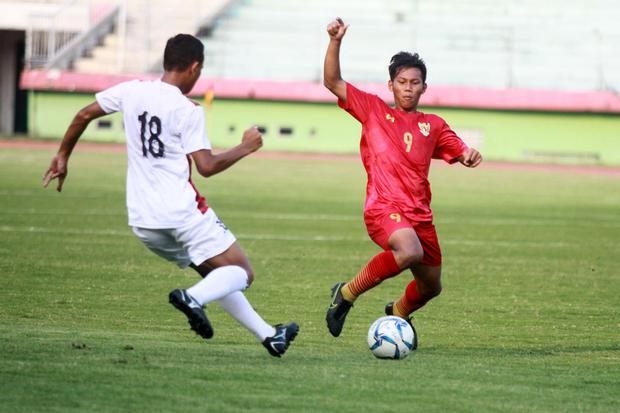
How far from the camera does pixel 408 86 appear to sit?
8680 mm

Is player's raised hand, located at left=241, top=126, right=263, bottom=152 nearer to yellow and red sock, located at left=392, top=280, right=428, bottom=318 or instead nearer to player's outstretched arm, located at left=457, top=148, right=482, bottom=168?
player's outstretched arm, located at left=457, top=148, right=482, bottom=168

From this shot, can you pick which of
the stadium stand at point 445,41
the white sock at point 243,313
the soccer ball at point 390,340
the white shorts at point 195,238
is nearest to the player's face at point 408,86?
the soccer ball at point 390,340

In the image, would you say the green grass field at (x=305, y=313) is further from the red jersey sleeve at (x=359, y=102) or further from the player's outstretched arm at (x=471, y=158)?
the red jersey sleeve at (x=359, y=102)

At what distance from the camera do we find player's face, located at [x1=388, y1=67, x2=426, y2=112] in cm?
866

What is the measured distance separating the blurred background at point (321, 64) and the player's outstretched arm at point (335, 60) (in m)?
25.8

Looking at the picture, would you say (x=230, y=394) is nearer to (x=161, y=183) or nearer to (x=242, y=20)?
(x=161, y=183)

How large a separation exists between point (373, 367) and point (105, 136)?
94.4 feet

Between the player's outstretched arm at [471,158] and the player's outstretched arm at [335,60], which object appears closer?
the player's outstretched arm at [335,60]

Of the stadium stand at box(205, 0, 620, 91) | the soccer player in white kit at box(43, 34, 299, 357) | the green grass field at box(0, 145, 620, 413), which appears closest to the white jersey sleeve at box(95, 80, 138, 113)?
the soccer player in white kit at box(43, 34, 299, 357)

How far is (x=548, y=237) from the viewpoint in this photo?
17297 mm

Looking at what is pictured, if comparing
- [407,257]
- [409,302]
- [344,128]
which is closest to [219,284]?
[407,257]

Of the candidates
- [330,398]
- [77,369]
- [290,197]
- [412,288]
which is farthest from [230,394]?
[290,197]

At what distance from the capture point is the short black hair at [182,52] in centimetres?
708

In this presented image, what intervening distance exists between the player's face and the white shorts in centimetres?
205
